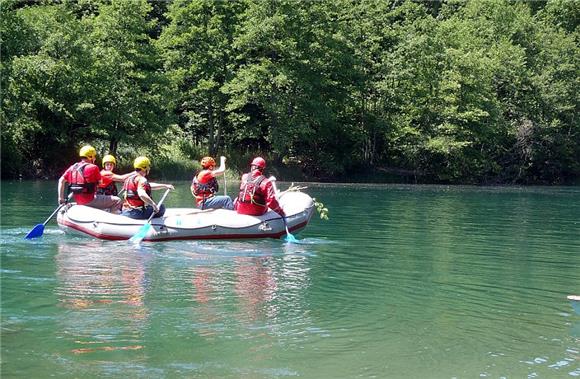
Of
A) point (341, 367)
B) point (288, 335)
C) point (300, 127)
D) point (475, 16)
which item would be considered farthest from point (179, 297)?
point (475, 16)

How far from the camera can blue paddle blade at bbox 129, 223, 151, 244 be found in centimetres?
1380

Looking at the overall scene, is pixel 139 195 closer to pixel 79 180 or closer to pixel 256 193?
pixel 79 180

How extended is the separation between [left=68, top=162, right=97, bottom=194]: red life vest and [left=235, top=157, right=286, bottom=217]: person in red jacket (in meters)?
2.75

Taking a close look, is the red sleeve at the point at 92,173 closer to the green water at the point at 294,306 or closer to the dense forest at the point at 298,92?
the green water at the point at 294,306

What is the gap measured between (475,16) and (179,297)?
43.3m

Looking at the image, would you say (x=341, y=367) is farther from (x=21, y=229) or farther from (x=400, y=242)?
(x=21, y=229)

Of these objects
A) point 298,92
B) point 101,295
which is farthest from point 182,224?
point 298,92

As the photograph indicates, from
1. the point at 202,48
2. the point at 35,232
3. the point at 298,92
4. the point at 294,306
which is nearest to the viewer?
the point at 294,306

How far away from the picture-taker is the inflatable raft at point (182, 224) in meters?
13.9

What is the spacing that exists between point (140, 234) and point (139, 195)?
2.19 ft

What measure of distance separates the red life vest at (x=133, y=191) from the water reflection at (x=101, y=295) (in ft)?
3.15

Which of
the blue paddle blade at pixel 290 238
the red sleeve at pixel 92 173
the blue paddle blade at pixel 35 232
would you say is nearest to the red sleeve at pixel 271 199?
the blue paddle blade at pixel 290 238

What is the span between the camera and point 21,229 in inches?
589

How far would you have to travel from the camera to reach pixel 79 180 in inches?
565
